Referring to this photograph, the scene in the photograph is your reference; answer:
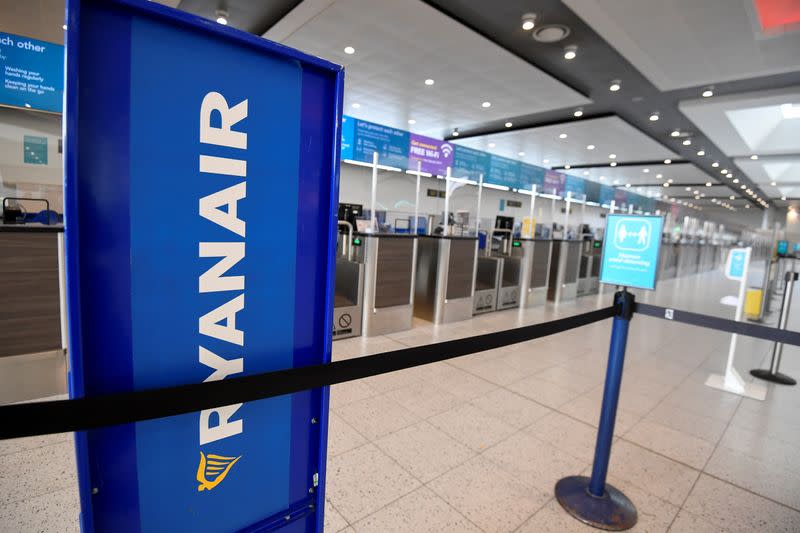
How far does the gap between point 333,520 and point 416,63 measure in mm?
6414

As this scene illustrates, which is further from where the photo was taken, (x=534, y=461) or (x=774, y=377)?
(x=774, y=377)

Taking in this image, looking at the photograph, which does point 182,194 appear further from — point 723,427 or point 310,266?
point 723,427

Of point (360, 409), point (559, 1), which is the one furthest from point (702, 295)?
point (360, 409)

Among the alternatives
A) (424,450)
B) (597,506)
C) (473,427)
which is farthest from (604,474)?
(424,450)

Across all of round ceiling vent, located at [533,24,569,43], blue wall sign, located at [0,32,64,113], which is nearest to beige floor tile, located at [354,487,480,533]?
round ceiling vent, located at [533,24,569,43]

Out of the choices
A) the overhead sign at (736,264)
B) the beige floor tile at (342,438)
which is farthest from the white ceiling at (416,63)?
the beige floor tile at (342,438)

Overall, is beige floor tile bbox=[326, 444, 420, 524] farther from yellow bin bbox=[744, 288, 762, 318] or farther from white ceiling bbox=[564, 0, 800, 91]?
yellow bin bbox=[744, 288, 762, 318]

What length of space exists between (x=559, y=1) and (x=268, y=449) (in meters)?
5.64

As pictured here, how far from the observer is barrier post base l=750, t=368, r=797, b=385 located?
151 inches

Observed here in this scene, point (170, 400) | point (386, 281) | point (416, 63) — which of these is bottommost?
point (386, 281)

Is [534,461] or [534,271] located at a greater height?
[534,271]

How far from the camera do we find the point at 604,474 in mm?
1941

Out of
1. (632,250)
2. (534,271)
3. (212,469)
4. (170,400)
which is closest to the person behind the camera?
(170,400)

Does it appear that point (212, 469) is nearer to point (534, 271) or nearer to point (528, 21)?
point (528, 21)
